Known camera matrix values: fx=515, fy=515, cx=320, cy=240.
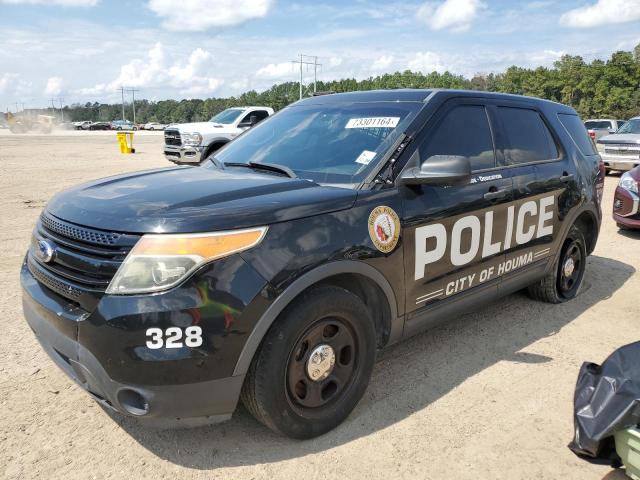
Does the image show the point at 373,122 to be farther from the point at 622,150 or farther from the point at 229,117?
the point at 622,150

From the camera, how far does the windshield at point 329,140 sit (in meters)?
3.03

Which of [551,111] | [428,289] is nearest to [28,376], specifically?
[428,289]

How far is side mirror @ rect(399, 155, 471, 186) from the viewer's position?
2816mm

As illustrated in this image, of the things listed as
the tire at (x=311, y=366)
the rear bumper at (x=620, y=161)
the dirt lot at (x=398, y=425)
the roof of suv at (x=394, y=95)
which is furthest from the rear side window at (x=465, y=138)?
the rear bumper at (x=620, y=161)

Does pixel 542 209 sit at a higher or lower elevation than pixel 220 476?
higher

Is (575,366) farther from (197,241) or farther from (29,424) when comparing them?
(29,424)

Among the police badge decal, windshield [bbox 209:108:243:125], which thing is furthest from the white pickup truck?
the police badge decal

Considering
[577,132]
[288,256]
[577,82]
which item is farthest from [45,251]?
[577,82]

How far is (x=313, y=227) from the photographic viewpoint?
8.18 feet

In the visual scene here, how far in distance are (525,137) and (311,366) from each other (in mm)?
2693

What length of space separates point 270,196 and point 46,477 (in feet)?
5.48

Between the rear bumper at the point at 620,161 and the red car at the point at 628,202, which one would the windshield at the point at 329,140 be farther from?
the rear bumper at the point at 620,161

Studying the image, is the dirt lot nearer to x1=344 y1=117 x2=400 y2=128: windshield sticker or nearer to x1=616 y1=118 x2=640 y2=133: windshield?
x1=344 y1=117 x2=400 y2=128: windshield sticker

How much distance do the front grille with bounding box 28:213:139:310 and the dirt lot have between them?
32.6 inches
